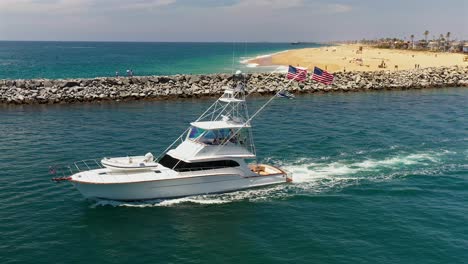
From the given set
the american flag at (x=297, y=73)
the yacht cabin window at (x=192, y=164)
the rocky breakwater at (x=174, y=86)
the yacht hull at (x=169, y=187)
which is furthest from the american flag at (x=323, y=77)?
the rocky breakwater at (x=174, y=86)

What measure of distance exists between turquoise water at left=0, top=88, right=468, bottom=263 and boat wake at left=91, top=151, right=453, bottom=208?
73mm

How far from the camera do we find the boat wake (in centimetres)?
2403

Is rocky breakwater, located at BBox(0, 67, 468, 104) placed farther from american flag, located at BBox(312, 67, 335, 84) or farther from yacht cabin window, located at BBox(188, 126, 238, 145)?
yacht cabin window, located at BBox(188, 126, 238, 145)

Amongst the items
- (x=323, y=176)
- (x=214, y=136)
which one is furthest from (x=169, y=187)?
(x=323, y=176)

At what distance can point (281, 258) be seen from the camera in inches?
706

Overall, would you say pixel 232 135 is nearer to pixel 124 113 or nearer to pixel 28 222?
pixel 28 222

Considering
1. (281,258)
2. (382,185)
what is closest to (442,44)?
(382,185)

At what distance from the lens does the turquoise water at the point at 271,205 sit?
18.5 meters

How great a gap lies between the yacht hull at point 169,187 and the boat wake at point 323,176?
0.97 ft

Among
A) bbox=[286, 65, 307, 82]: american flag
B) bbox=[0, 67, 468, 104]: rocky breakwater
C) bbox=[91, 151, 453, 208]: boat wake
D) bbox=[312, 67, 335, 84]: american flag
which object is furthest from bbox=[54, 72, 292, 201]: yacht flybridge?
bbox=[0, 67, 468, 104]: rocky breakwater

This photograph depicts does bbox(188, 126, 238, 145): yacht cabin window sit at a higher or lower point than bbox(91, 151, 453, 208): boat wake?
higher

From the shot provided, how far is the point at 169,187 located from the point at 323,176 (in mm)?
9799

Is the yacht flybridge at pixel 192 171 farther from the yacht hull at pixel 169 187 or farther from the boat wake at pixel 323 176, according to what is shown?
the boat wake at pixel 323 176

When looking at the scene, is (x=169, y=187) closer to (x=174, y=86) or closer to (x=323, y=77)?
(x=323, y=77)
